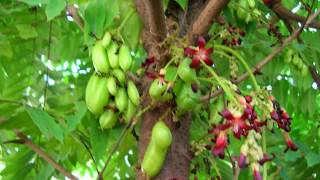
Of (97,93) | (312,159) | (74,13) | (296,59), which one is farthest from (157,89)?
(296,59)

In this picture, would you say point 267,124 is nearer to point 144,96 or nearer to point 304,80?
point 144,96

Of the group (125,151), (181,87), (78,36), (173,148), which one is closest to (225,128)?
(181,87)

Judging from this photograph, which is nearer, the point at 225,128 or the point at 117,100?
the point at 225,128

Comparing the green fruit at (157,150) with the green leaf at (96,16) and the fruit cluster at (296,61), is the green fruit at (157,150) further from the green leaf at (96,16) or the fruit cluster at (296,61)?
the fruit cluster at (296,61)

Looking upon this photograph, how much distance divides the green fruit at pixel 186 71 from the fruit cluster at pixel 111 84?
0.42 ft

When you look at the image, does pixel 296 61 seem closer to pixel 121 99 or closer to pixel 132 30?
pixel 132 30

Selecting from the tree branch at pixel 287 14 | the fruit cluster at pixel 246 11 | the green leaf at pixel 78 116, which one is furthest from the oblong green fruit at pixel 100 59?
the tree branch at pixel 287 14

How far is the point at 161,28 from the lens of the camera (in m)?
1.68

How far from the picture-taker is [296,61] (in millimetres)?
2416

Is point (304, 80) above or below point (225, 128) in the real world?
below

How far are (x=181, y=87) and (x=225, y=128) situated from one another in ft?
1.00

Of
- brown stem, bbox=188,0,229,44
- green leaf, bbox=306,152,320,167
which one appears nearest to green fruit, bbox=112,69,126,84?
brown stem, bbox=188,0,229,44

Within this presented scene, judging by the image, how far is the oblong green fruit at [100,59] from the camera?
1.59 metres

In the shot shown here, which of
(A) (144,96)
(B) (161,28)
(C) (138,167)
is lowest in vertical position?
(C) (138,167)
